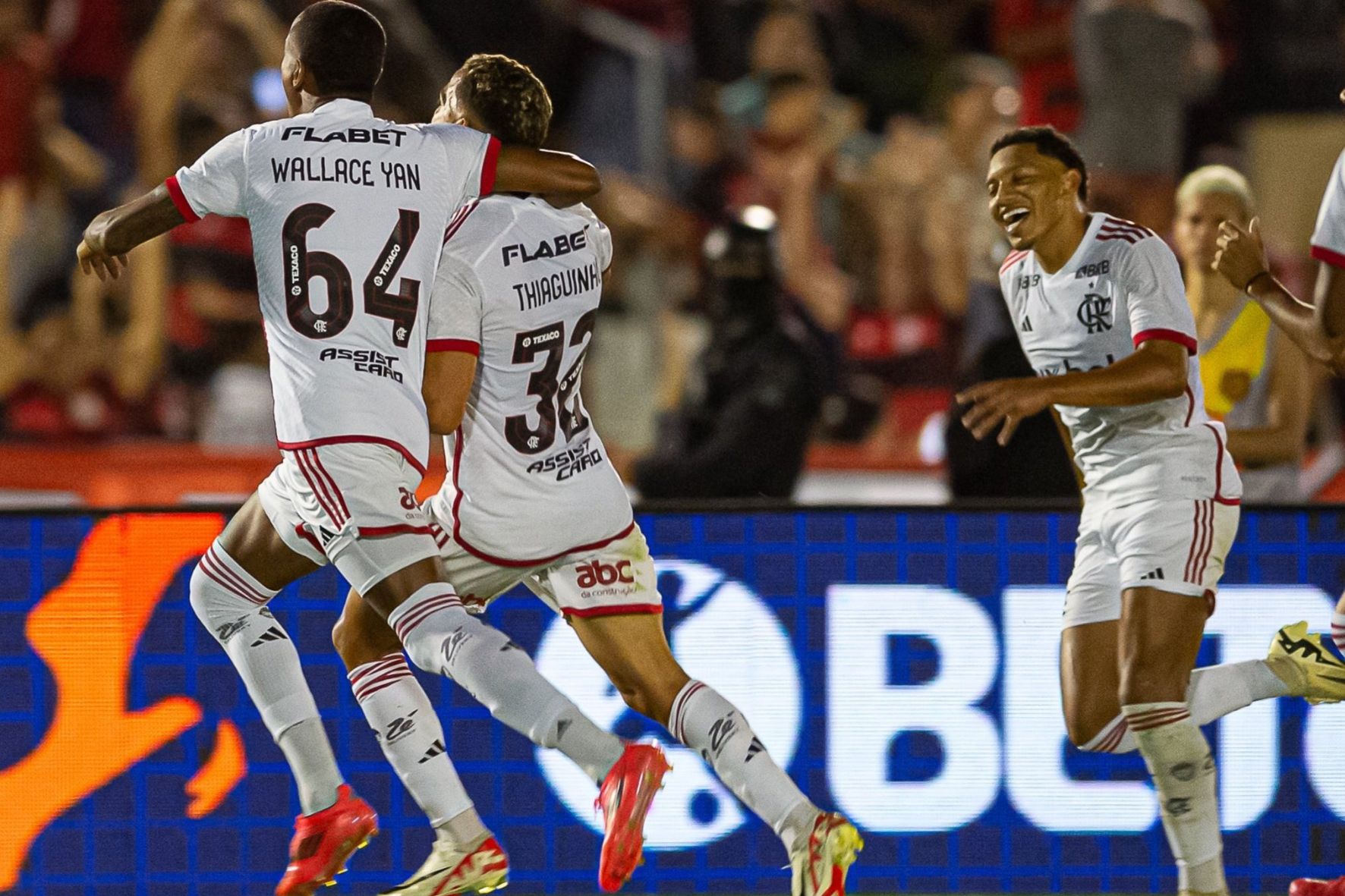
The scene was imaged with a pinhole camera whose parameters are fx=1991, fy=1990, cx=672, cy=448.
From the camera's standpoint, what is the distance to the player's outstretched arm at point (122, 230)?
4.51 m

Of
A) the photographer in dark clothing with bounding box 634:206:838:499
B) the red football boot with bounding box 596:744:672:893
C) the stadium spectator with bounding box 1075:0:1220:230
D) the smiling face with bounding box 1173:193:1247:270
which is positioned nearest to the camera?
the red football boot with bounding box 596:744:672:893

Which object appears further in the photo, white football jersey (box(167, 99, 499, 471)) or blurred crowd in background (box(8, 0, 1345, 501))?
blurred crowd in background (box(8, 0, 1345, 501))

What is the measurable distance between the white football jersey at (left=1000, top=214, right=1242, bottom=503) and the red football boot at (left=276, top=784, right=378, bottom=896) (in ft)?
6.75

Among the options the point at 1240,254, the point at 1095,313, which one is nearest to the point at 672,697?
the point at 1095,313

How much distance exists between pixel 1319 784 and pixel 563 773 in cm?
212

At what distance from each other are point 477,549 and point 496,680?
16.5 inches

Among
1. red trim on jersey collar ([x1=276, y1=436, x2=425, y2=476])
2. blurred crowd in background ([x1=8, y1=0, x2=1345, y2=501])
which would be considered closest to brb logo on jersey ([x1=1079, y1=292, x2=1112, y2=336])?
red trim on jersey collar ([x1=276, y1=436, x2=425, y2=476])

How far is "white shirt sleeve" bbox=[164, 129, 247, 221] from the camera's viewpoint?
460cm

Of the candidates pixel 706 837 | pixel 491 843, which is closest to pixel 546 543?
pixel 491 843

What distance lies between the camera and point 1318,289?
4.92 meters

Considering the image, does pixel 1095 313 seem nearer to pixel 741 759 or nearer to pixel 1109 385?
pixel 1109 385

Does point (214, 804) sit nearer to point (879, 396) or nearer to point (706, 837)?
point (706, 837)

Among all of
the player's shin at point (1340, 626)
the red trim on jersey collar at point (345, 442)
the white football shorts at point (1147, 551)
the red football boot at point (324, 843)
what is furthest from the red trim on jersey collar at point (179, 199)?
the player's shin at point (1340, 626)

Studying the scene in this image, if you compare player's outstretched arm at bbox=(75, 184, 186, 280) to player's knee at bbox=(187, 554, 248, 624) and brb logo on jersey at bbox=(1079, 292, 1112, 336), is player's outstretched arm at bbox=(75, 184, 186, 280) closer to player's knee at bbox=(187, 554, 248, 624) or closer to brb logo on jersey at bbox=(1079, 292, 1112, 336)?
player's knee at bbox=(187, 554, 248, 624)
